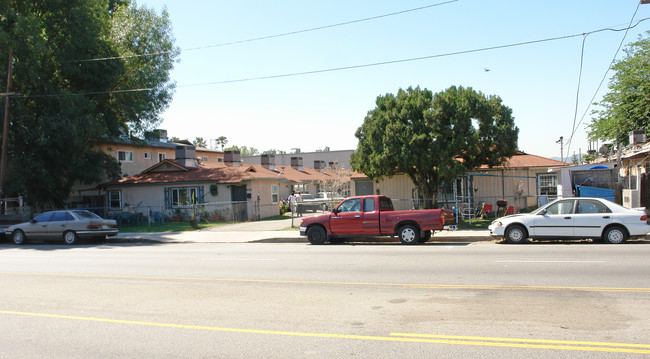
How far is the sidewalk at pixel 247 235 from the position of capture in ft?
59.4

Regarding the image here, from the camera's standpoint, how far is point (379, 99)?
23375 mm

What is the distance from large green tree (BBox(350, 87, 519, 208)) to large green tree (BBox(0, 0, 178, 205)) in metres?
14.9

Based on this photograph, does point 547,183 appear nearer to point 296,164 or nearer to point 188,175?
point 188,175

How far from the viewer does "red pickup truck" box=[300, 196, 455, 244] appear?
652 inches

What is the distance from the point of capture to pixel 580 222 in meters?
15.2

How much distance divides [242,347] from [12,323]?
3.96 m

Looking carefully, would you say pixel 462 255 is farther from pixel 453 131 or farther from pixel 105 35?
pixel 105 35

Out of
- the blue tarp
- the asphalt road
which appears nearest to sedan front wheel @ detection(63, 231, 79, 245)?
the asphalt road

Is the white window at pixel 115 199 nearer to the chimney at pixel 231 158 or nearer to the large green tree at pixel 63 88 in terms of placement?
the large green tree at pixel 63 88

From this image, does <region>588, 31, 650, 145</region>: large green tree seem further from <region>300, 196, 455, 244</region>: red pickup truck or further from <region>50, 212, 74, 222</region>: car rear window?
<region>50, 212, 74, 222</region>: car rear window

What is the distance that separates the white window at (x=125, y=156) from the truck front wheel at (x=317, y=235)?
28.9 meters

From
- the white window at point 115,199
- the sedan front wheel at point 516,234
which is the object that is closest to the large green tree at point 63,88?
the white window at point 115,199

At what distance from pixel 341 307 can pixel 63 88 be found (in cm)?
3064

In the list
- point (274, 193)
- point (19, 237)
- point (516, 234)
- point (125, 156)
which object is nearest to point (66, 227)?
point (19, 237)
